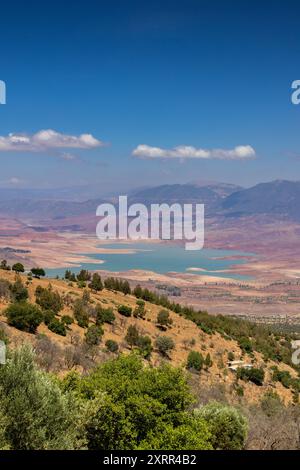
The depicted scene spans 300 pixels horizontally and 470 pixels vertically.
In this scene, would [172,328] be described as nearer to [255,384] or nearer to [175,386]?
[255,384]

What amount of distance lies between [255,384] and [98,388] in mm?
25170

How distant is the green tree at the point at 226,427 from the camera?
17.3m

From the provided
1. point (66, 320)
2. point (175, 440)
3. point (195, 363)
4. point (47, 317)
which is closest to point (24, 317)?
point (47, 317)

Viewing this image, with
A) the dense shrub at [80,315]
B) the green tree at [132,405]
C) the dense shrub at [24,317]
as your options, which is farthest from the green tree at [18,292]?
the green tree at [132,405]

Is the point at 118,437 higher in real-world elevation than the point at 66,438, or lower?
lower

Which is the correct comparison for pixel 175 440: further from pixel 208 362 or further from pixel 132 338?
pixel 208 362

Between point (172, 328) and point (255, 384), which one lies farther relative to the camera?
point (172, 328)

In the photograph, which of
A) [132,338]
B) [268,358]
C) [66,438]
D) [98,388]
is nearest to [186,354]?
[132,338]

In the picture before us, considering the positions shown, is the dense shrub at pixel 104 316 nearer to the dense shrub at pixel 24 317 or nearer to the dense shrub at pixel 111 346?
the dense shrub at pixel 111 346

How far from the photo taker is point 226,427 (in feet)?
57.2

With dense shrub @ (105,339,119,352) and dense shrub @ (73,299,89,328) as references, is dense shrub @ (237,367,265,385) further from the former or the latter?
dense shrub @ (73,299,89,328)

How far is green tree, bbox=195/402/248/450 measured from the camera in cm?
1733

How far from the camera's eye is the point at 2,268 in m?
49.8
